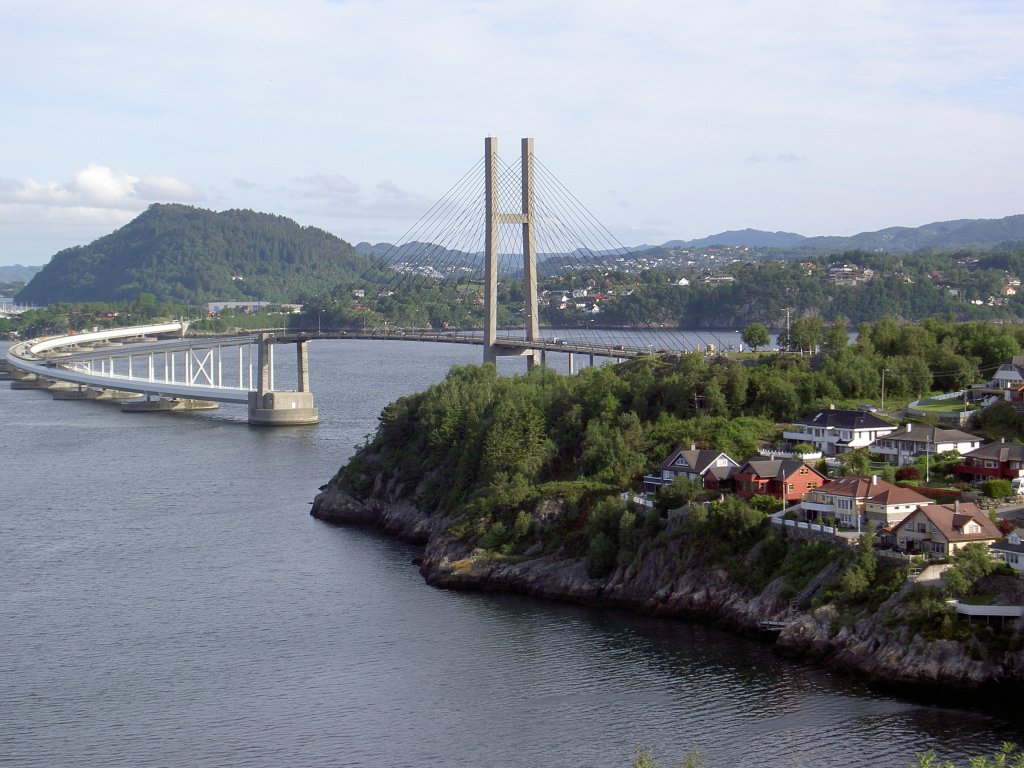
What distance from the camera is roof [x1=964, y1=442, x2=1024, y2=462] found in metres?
20.3

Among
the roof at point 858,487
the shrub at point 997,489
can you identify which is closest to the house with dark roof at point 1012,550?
the roof at point 858,487


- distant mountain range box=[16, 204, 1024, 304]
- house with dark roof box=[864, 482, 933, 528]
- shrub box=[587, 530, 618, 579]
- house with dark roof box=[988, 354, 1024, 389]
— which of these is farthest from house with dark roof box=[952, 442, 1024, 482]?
distant mountain range box=[16, 204, 1024, 304]

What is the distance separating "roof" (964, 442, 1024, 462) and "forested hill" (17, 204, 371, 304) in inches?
3859

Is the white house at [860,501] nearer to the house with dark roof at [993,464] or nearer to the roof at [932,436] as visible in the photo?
the house with dark roof at [993,464]

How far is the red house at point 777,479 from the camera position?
20.5m

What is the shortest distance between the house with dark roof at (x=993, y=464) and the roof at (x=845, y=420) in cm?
235

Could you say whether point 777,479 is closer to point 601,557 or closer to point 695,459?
point 695,459

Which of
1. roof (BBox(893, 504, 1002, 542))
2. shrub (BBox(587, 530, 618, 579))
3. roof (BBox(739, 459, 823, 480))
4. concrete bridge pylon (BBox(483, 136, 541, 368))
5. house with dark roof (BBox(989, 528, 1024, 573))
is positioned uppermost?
concrete bridge pylon (BBox(483, 136, 541, 368))

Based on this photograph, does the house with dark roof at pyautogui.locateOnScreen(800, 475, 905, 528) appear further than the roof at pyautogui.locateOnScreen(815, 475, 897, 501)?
No

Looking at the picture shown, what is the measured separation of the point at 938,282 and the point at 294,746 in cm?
6775

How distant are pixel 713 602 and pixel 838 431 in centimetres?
519

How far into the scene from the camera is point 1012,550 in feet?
55.9

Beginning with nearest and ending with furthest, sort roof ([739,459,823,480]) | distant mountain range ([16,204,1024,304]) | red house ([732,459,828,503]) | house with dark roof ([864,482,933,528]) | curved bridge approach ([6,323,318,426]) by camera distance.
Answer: house with dark roof ([864,482,933,528]) < red house ([732,459,828,503]) < roof ([739,459,823,480]) < curved bridge approach ([6,323,318,426]) < distant mountain range ([16,204,1024,304])

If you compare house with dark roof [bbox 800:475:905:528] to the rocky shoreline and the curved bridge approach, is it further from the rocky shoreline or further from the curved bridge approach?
the curved bridge approach
